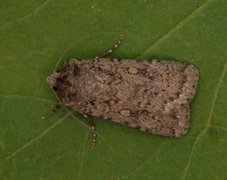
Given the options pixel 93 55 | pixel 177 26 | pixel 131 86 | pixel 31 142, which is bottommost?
pixel 31 142

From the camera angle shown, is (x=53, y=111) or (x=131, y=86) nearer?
(x=131, y=86)

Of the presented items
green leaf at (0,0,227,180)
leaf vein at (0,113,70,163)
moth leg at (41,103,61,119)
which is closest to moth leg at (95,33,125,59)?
green leaf at (0,0,227,180)

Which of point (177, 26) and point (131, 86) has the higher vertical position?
point (177, 26)

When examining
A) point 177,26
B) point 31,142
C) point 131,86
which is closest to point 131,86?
point 131,86

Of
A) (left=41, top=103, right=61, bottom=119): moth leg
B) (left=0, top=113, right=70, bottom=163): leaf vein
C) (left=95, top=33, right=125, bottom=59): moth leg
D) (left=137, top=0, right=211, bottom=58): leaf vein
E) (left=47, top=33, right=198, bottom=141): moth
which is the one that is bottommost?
(left=0, top=113, right=70, bottom=163): leaf vein

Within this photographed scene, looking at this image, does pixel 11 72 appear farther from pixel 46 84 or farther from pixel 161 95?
pixel 161 95

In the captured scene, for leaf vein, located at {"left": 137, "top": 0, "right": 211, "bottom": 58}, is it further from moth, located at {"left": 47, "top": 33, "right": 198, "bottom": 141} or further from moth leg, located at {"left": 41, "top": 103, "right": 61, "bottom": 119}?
moth leg, located at {"left": 41, "top": 103, "right": 61, "bottom": 119}

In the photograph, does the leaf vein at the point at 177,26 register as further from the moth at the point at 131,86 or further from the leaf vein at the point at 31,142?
the leaf vein at the point at 31,142

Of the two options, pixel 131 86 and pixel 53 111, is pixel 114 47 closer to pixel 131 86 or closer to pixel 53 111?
pixel 131 86
